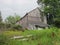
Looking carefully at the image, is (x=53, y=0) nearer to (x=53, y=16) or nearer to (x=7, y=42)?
(x=53, y=16)

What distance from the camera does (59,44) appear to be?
11.2m

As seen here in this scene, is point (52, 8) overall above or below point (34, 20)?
above

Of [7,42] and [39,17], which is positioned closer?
[7,42]

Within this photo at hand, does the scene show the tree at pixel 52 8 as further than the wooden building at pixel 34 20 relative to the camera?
No

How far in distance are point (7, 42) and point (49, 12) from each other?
116ft

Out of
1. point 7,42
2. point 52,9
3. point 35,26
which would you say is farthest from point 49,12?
point 7,42

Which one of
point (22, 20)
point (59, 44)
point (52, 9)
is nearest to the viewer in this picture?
point (59, 44)

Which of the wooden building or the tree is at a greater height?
the tree

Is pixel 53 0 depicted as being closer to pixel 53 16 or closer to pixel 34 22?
pixel 53 16

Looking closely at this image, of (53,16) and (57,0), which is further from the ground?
(57,0)

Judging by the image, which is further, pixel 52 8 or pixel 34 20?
pixel 34 20

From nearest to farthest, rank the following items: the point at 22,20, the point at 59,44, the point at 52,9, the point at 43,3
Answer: the point at 59,44 < the point at 52,9 < the point at 43,3 < the point at 22,20

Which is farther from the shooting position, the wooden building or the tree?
the wooden building

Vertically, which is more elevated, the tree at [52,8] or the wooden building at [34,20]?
the tree at [52,8]
